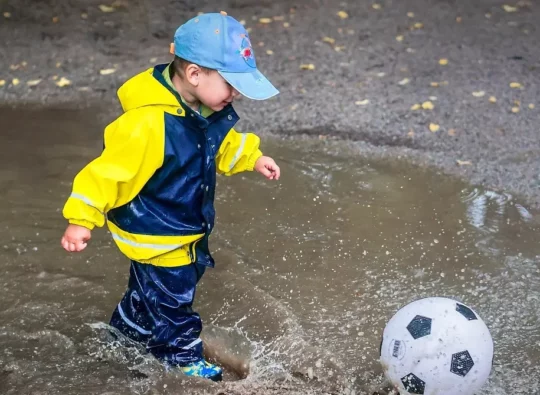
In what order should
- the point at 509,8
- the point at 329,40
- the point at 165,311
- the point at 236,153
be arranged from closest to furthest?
the point at 165,311
the point at 236,153
the point at 329,40
the point at 509,8

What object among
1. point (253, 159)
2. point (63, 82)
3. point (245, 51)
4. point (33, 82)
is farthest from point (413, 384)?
point (33, 82)

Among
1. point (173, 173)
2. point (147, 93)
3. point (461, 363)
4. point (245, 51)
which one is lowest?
point (461, 363)

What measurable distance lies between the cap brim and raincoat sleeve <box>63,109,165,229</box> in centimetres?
30

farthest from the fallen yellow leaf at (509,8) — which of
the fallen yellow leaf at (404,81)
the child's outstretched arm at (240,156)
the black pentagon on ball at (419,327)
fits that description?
the black pentagon on ball at (419,327)

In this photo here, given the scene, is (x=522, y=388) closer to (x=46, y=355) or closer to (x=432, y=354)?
(x=432, y=354)

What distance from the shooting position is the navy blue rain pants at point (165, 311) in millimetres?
3123

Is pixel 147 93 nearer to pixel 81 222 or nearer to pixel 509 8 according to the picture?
pixel 81 222

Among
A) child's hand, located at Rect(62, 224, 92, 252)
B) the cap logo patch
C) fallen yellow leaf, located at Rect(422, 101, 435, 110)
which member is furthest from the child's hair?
fallen yellow leaf, located at Rect(422, 101, 435, 110)

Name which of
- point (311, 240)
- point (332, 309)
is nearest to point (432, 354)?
point (332, 309)

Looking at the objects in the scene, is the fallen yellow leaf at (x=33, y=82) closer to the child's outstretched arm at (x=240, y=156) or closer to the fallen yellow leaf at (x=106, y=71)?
the fallen yellow leaf at (x=106, y=71)

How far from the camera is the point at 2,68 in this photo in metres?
7.39

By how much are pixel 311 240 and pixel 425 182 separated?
3.80 feet

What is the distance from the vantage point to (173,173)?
2.89 meters

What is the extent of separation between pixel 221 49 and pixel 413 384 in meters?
1.51
